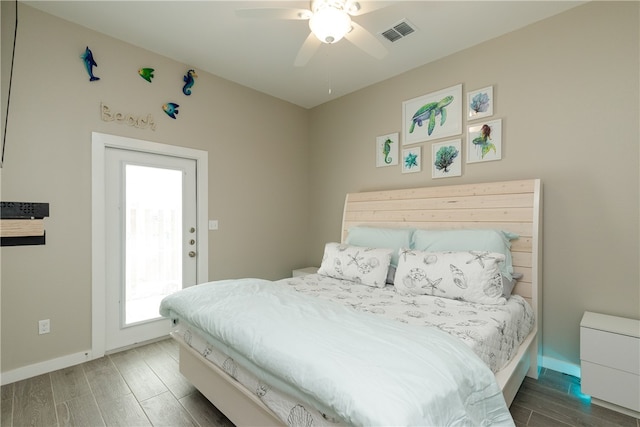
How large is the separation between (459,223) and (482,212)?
210mm

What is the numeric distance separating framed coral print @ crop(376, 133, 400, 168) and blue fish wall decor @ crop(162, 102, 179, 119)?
220 cm

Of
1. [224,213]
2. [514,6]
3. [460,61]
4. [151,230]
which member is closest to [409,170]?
[460,61]

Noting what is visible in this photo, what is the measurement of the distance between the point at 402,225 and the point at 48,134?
10.4ft

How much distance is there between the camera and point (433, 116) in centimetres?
298

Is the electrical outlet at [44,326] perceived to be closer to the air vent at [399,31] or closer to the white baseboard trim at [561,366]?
the air vent at [399,31]

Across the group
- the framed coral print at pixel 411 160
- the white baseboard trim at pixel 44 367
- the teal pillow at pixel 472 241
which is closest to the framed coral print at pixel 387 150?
the framed coral print at pixel 411 160

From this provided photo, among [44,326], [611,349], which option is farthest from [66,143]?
[611,349]

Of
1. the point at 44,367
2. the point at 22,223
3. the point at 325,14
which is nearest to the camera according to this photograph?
the point at 325,14

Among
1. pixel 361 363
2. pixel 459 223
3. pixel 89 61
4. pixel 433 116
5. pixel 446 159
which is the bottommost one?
pixel 361 363

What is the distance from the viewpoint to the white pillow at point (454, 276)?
6.48ft

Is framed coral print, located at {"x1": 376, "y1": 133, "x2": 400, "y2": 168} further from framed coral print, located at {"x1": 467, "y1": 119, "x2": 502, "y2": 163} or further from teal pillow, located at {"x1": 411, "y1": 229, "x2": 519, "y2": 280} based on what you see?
teal pillow, located at {"x1": 411, "y1": 229, "x2": 519, "y2": 280}

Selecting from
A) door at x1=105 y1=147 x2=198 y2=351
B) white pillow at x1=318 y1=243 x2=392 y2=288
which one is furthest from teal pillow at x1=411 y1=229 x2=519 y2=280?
door at x1=105 y1=147 x2=198 y2=351

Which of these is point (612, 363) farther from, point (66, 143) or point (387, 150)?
point (66, 143)

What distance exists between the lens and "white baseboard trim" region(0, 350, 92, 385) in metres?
2.15
